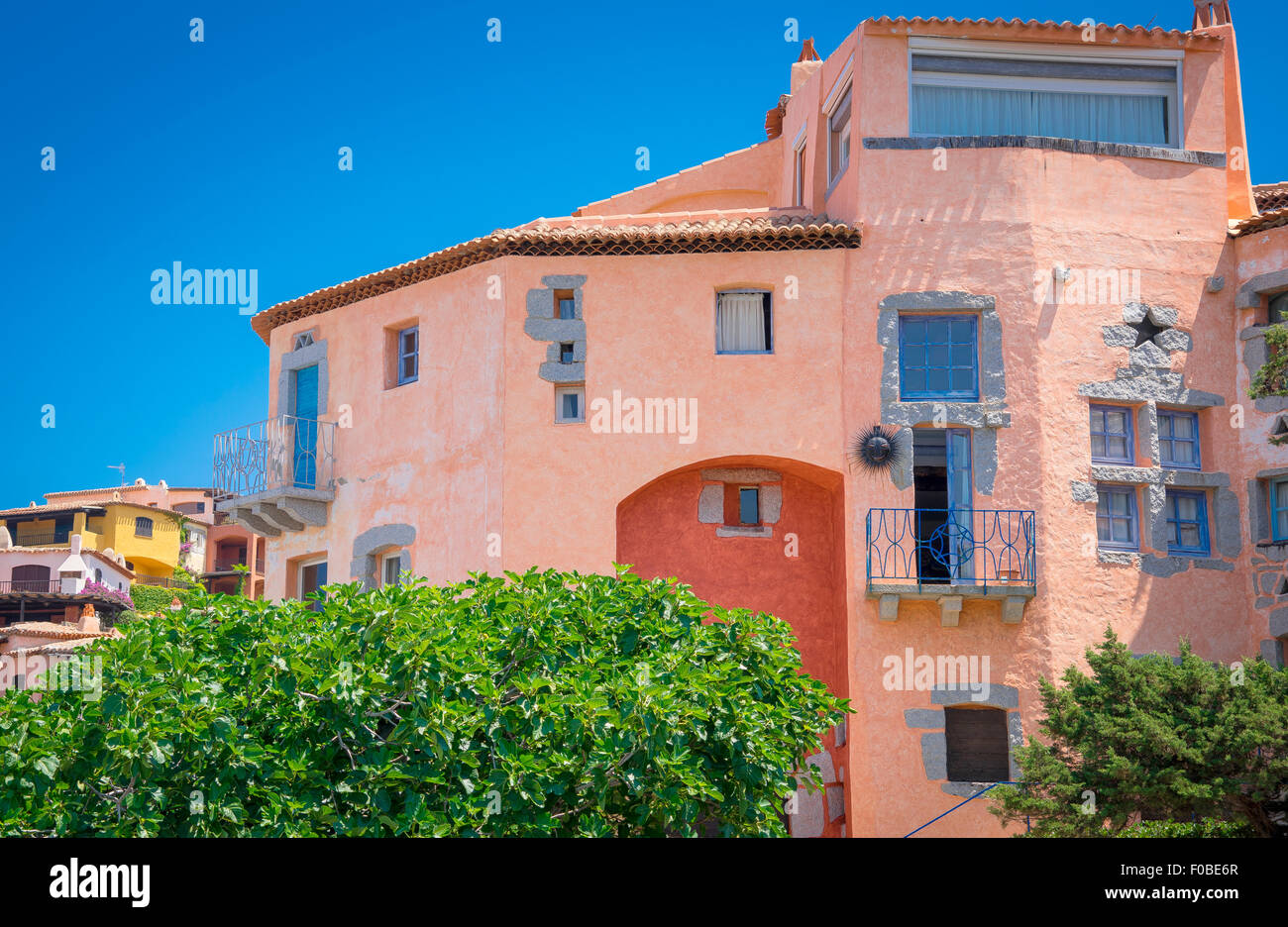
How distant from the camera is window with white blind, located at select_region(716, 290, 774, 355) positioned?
20.7 meters

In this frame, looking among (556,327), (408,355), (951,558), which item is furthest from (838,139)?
(408,355)

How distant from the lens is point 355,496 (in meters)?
22.4

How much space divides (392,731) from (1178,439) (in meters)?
12.6

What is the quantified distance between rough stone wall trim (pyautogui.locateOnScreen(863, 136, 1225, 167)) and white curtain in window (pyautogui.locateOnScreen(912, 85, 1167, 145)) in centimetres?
31

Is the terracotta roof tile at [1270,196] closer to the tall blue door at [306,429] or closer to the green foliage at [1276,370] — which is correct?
the green foliage at [1276,370]

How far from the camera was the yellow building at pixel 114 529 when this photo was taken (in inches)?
2534

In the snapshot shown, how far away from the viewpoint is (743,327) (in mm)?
20719

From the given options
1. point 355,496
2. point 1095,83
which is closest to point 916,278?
point 1095,83

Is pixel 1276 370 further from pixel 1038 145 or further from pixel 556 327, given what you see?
pixel 556 327

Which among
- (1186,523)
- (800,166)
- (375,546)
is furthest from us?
(800,166)

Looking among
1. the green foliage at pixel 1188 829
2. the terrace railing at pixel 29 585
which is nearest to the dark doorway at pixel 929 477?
the green foliage at pixel 1188 829
